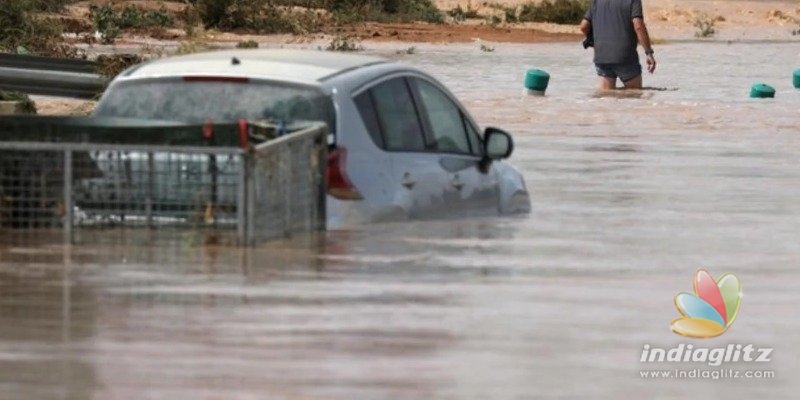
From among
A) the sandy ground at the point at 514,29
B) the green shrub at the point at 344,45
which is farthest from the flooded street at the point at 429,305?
the green shrub at the point at 344,45

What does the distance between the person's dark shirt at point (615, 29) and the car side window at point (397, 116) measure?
39.4 ft

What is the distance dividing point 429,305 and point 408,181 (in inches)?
70.5

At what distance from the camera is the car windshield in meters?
11.9

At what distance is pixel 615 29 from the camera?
2450cm

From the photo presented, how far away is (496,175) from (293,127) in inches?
94.6

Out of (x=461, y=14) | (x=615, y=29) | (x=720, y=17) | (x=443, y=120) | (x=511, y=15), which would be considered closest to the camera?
(x=443, y=120)

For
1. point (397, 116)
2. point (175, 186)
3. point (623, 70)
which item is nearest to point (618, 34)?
point (623, 70)

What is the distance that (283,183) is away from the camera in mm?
11719

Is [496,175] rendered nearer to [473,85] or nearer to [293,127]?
[293,127]

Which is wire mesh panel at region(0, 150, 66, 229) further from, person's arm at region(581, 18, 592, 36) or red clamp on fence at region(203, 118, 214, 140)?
person's arm at region(581, 18, 592, 36)

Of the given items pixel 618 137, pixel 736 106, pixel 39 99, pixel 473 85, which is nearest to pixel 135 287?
pixel 618 137

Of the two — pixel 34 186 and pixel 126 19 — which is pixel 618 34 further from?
pixel 126 19

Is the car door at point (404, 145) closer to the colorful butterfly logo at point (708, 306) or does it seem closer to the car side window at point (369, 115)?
the car side window at point (369, 115)

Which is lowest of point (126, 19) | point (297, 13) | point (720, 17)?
point (720, 17)
